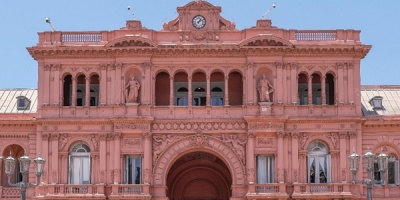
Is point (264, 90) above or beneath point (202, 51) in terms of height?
beneath

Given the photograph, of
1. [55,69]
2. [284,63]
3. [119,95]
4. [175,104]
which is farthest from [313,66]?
[55,69]

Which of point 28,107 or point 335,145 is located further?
point 28,107

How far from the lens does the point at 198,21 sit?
65562 mm

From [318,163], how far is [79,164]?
61.5ft

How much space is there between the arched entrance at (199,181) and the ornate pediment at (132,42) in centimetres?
1249

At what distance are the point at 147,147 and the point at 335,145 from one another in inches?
575

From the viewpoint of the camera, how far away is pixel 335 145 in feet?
208

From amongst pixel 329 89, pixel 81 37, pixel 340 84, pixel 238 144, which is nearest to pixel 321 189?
pixel 238 144

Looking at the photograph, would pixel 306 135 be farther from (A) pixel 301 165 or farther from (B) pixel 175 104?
(B) pixel 175 104

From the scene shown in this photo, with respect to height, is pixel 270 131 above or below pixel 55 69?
below

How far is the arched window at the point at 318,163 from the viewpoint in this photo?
63594mm

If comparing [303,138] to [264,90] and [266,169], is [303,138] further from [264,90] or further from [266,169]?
[264,90]

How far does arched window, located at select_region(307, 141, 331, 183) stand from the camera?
63594 millimetres

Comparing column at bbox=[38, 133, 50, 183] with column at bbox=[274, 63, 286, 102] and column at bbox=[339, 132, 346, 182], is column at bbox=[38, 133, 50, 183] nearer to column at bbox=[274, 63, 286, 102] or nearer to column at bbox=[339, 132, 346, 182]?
column at bbox=[274, 63, 286, 102]
